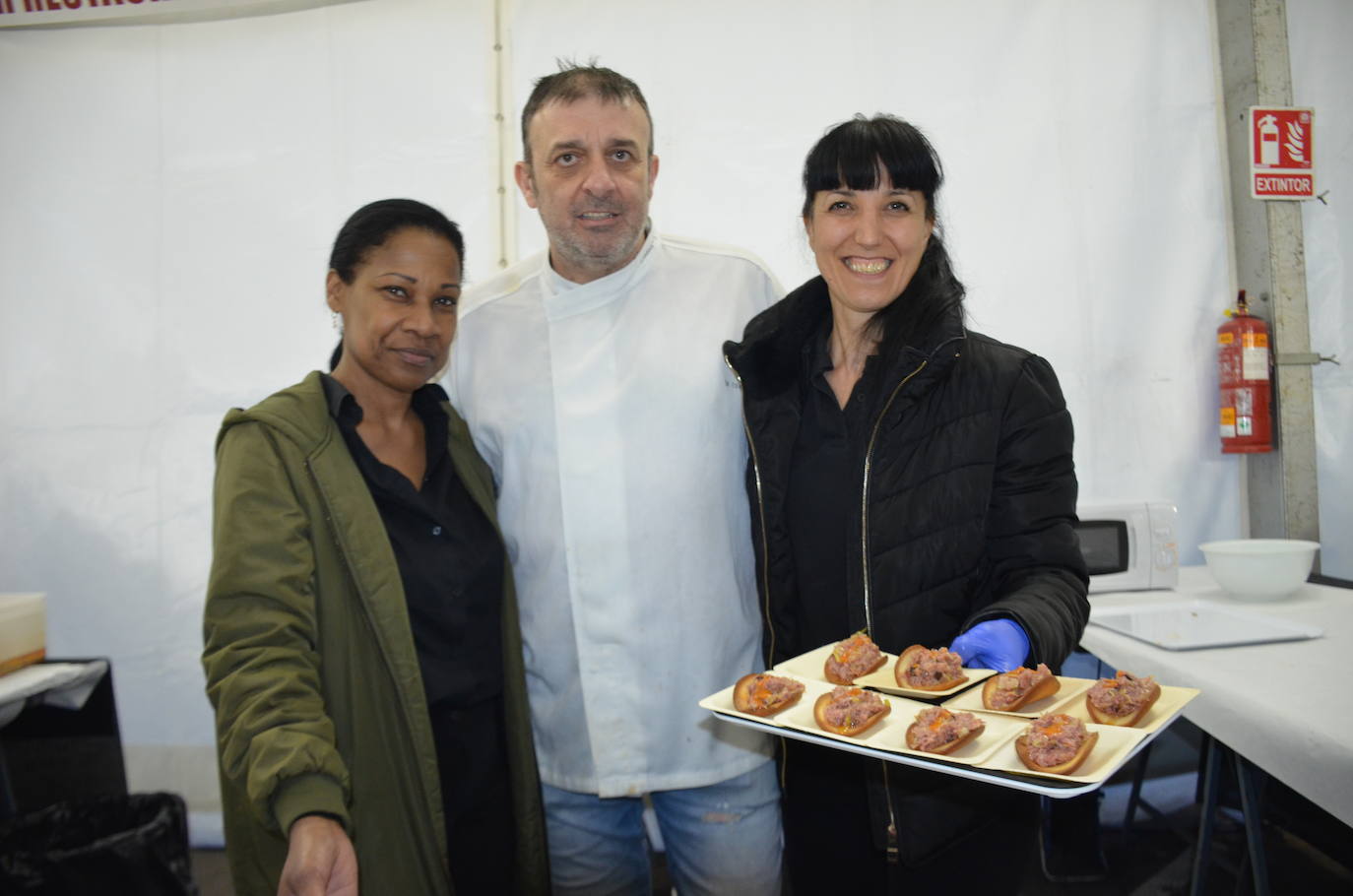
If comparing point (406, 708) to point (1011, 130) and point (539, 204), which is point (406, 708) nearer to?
point (539, 204)

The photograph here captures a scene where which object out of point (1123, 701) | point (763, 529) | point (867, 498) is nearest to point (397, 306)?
point (763, 529)

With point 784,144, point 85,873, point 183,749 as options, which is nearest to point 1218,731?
point 784,144

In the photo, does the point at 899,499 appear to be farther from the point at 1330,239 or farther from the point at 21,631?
the point at 1330,239

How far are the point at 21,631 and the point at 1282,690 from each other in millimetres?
4044

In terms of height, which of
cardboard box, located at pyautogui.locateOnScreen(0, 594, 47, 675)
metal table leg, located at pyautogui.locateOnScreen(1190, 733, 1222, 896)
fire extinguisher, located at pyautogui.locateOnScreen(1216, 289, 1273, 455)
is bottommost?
metal table leg, located at pyautogui.locateOnScreen(1190, 733, 1222, 896)

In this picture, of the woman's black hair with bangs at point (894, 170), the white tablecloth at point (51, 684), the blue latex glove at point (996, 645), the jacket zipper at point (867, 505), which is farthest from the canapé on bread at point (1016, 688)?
the white tablecloth at point (51, 684)

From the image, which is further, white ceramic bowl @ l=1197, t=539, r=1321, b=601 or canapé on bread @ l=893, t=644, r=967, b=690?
white ceramic bowl @ l=1197, t=539, r=1321, b=601

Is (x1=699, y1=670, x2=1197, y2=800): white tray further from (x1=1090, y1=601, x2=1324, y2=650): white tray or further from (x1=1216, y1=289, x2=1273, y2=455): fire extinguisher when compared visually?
(x1=1216, y1=289, x2=1273, y2=455): fire extinguisher

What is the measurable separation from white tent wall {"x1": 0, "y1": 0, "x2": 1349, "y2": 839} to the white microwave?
0.94 ft

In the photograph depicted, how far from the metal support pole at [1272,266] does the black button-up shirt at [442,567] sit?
3569 millimetres

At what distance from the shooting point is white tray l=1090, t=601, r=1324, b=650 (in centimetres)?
269

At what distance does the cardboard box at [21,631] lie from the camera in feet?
9.70

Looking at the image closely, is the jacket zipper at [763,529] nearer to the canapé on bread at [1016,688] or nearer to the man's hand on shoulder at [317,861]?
the canapé on bread at [1016,688]

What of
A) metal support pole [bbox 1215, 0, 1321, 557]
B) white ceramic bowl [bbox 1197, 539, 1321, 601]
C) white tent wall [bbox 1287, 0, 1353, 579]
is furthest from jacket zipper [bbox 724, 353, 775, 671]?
white tent wall [bbox 1287, 0, 1353, 579]
